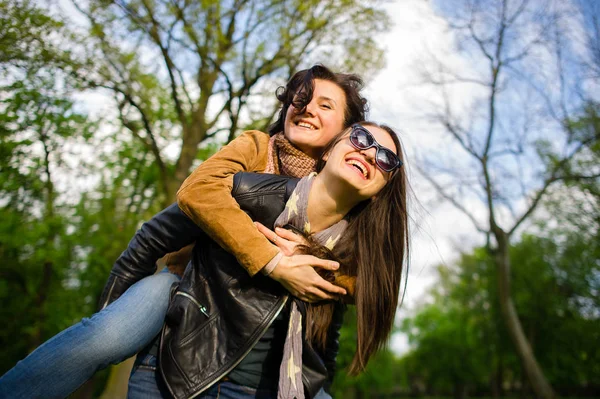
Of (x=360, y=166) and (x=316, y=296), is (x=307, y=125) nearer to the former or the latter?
(x=360, y=166)

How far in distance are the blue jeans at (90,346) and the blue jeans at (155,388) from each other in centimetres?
15

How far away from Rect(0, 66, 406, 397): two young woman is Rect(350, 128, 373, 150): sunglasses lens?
35 cm

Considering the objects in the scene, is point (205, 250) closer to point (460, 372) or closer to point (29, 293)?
point (29, 293)

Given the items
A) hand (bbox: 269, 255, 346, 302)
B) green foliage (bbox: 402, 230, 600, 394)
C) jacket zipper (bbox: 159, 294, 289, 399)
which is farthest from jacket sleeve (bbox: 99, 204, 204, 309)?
green foliage (bbox: 402, 230, 600, 394)

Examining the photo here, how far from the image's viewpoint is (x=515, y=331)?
38.5ft

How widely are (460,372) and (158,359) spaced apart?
40.6 m

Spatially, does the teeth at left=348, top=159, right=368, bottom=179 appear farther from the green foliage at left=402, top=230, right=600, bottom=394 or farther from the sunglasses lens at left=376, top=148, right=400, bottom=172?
the green foliage at left=402, top=230, right=600, bottom=394

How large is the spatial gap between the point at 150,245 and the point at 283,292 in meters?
0.69

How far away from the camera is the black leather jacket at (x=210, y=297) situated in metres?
1.90

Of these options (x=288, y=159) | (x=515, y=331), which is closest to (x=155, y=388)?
(x=288, y=159)

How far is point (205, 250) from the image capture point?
2.16 meters

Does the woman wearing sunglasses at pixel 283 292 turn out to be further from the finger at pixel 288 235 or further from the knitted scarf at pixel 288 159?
the knitted scarf at pixel 288 159

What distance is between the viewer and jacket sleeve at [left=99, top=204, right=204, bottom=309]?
2.12 meters

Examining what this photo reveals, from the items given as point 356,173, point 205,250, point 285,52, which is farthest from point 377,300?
point 285,52
